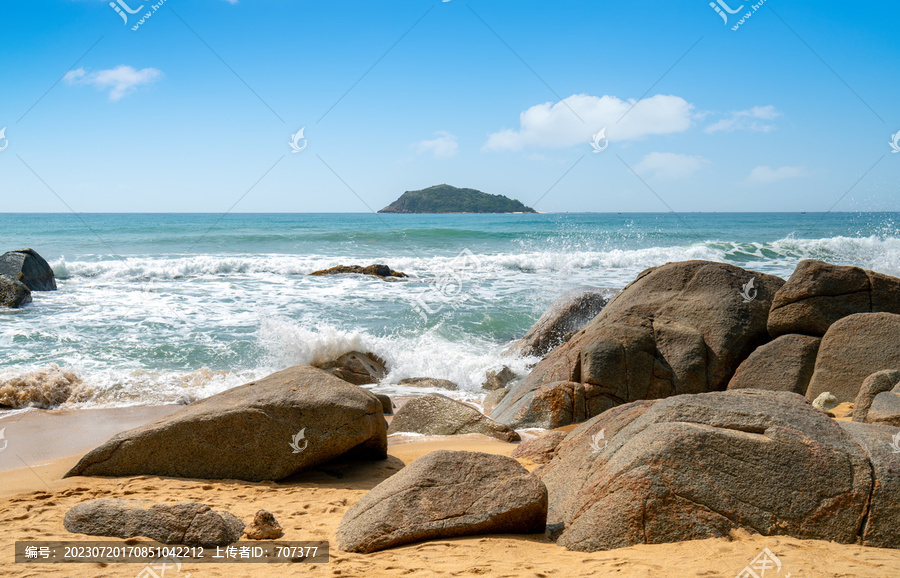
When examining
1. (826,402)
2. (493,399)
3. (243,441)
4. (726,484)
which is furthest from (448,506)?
(493,399)

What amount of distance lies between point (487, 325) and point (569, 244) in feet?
71.4

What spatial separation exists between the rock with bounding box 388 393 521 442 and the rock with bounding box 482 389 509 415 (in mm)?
1386

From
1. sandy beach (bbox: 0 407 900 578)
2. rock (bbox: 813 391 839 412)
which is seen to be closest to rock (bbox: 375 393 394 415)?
sandy beach (bbox: 0 407 900 578)

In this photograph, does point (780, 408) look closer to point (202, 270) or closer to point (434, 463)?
point (434, 463)

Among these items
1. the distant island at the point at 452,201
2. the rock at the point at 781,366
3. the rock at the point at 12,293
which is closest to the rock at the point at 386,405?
the rock at the point at 781,366

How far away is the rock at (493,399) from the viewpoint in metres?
8.49

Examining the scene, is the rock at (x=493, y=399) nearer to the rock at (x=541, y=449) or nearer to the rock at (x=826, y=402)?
the rock at (x=541, y=449)

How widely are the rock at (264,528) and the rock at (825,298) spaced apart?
20.8 feet

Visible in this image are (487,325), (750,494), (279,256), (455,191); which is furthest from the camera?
(455,191)

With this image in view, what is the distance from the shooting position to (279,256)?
2820 cm

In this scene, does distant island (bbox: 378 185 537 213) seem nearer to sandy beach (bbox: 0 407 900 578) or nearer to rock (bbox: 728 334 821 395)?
rock (bbox: 728 334 821 395)

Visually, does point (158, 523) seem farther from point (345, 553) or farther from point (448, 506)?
point (448, 506)

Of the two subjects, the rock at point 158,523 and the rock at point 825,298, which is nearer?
the rock at point 158,523

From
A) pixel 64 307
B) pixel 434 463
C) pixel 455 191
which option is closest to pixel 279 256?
pixel 64 307
